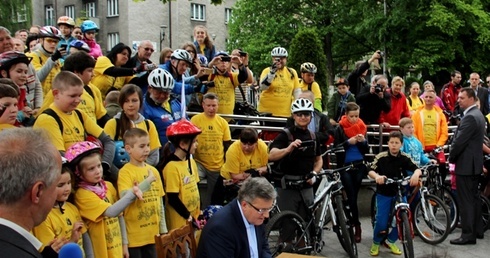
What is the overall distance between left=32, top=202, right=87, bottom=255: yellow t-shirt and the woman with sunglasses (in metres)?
2.80

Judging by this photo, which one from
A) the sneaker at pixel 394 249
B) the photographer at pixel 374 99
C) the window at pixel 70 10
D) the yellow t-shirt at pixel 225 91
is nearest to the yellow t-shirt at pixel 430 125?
the photographer at pixel 374 99

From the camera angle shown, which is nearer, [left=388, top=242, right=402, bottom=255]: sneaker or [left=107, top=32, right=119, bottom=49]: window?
[left=388, top=242, right=402, bottom=255]: sneaker

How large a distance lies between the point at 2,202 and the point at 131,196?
8.59ft

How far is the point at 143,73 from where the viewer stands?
284 inches

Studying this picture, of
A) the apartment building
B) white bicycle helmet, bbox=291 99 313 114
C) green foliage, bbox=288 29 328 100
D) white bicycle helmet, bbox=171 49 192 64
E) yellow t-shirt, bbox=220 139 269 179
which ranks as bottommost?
yellow t-shirt, bbox=220 139 269 179

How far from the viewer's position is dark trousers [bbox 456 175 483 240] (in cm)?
802

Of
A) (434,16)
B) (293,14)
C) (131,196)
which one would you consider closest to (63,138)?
(131,196)

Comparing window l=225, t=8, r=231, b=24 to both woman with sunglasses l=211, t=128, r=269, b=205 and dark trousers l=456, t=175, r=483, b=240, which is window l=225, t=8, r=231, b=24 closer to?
dark trousers l=456, t=175, r=483, b=240

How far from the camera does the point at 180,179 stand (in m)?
5.32

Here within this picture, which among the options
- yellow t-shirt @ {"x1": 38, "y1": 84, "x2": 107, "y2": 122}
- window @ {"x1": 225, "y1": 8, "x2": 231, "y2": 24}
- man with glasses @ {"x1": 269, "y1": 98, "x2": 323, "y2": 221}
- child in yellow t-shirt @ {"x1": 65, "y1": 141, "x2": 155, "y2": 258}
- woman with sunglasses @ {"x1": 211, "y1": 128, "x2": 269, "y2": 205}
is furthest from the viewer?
window @ {"x1": 225, "y1": 8, "x2": 231, "y2": 24}

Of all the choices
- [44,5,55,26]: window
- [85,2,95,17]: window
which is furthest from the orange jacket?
[44,5,55,26]: window

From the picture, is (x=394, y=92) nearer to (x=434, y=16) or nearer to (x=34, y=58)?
(x=34, y=58)

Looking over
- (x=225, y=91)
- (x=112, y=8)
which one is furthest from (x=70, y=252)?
(x=112, y=8)

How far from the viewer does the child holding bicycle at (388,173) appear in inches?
289
